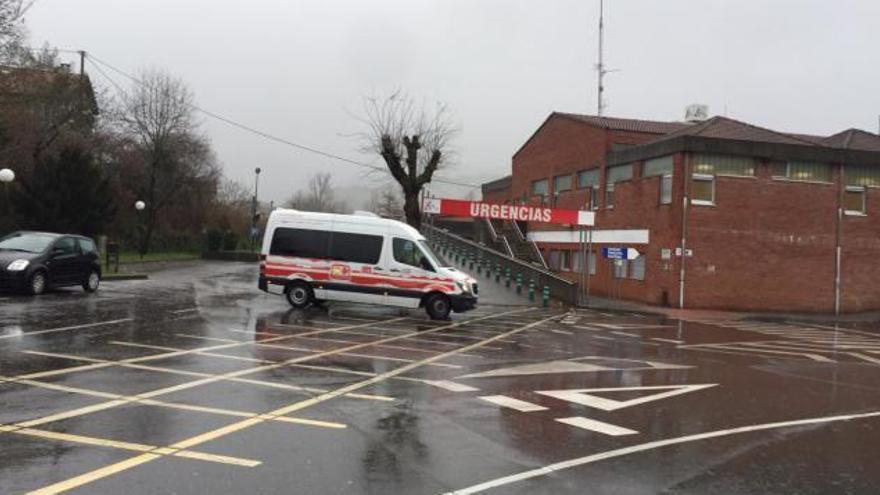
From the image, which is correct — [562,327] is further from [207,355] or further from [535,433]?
[535,433]

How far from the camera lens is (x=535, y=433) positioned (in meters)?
7.50

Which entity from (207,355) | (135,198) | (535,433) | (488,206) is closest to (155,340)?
(207,355)

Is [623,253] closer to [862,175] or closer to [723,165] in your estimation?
[723,165]

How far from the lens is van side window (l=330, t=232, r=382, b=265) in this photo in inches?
790

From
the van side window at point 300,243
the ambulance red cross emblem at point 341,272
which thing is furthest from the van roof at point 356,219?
the ambulance red cross emblem at point 341,272

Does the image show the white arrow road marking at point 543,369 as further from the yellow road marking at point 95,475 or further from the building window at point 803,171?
the building window at point 803,171

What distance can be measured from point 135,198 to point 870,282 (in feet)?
139

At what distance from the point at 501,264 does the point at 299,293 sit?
55.6 feet

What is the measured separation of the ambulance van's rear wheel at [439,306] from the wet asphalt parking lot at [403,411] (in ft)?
9.92

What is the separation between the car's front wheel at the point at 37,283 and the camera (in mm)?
18672

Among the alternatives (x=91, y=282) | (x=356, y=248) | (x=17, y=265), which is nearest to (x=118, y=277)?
(x=91, y=282)

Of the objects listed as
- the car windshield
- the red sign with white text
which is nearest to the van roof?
the car windshield

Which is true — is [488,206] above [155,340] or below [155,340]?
above

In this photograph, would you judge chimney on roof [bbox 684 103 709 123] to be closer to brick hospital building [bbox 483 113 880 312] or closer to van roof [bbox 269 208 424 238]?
brick hospital building [bbox 483 113 880 312]
